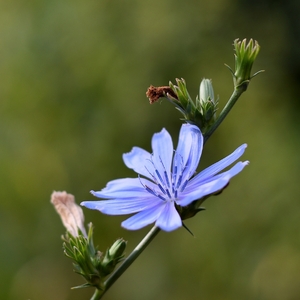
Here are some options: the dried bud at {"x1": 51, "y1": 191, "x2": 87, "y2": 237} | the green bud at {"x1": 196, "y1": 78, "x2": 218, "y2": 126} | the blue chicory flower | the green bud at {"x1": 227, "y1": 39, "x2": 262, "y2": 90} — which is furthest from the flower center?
the dried bud at {"x1": 51, "y1": 191, "x2": 87, "y2": 237}

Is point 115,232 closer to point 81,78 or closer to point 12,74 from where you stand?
point 81,78

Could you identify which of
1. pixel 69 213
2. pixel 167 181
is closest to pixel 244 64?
pixel 167 181

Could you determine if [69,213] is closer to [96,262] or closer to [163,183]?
[96,262]

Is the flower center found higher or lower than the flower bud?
lower

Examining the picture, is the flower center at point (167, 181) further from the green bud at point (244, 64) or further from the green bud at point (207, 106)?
the green bud at point (244, 64)

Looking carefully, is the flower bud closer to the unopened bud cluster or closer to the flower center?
the flower center

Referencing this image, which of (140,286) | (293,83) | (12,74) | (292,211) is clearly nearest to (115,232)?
(140,286)
